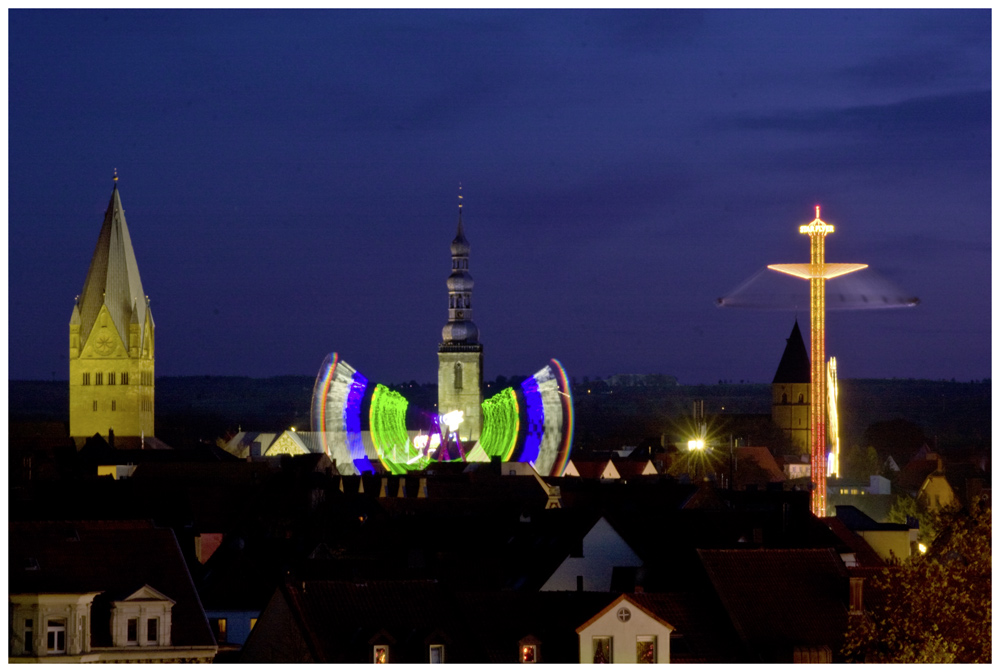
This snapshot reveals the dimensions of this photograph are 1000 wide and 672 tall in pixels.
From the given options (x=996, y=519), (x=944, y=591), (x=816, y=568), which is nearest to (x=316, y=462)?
(x=816, y=568)

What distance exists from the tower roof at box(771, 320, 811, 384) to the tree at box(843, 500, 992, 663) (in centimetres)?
12925

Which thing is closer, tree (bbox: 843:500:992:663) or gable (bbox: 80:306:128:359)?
tree (bbox: 843:500:992:663)

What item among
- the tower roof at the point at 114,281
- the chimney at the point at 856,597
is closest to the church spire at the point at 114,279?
the tower roof at the point at 114,281

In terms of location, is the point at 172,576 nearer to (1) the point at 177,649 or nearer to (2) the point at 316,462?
(1) the point at 177,649

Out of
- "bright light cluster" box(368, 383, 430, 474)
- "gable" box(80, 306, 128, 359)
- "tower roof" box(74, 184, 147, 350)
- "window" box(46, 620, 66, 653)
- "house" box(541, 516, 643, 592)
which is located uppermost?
"tower roof" box(74, 184, 147, 350)

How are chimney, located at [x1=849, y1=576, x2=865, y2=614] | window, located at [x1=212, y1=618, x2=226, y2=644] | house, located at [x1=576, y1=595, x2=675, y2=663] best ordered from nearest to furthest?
house, located at [x1=576, y1=595, x2=675, y2=663] < chimney, located at [x1=849, y1=576, x2=865, y2=614] < window, located at [x1=212, y1=618, x2=226, y2=644]

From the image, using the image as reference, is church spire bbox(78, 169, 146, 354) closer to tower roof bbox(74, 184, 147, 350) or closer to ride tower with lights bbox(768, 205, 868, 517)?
tower roof bbox(74, 184, 147, 350)

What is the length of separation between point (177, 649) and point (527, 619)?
546 cm

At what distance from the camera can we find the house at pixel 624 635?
3048 centimetres

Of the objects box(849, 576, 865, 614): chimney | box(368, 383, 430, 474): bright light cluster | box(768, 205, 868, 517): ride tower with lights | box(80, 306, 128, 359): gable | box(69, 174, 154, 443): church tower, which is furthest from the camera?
box(80, 306, 128, 359): gable

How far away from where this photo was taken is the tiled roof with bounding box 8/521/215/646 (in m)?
30.0

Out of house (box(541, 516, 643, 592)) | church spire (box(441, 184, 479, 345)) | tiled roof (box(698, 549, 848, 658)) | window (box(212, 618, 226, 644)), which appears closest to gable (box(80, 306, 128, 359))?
church spire (box(441, 184, 479, 345))

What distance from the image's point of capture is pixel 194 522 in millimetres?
57188

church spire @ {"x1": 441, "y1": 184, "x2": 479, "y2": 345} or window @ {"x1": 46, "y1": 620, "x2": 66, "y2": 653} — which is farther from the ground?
church spire @ {"x1": 441, "y1": 184, "x2": 479, "y2": 345}
